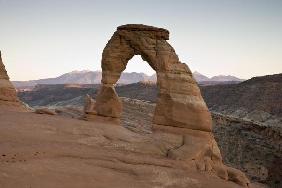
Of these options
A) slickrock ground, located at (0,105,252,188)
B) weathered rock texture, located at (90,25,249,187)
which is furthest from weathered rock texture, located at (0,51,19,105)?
slickrock ground, located at (0,105,252,188)

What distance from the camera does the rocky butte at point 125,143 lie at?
860cm

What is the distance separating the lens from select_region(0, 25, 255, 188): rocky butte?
28.2 ft

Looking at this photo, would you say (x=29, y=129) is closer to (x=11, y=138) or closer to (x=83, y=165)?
(x=11, y=138)

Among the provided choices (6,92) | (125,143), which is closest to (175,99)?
(125,143)

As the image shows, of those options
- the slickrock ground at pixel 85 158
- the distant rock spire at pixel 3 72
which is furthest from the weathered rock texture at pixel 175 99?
the distant rock spire at pixel 3 72

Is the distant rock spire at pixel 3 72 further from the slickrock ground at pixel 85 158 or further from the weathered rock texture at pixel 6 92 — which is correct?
the slickrock ground at pixel 85 158

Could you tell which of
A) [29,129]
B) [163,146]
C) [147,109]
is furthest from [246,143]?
[29,129]

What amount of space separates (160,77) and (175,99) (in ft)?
4.03

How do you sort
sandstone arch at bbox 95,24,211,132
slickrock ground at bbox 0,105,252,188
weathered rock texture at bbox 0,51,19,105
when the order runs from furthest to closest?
1. weathered rock texture at bbox 0,51,19,105
2. sandstone arch at bbox 95,24,211,132
3. slickrock ground at bbox 0,105,252,188

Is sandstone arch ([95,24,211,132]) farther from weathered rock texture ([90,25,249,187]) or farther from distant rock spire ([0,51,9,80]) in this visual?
distant rock spire ([0,51,9,80])

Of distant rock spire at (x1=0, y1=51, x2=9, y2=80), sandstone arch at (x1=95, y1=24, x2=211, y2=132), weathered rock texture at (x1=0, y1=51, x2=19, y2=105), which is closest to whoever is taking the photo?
sandstone arch at (x1=95, y1=24, x2=211, y2=132)

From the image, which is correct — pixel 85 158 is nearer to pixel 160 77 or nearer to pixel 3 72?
pixel 160 77

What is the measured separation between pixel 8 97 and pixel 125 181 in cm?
Result: 1561

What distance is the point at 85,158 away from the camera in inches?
389
